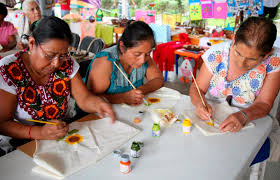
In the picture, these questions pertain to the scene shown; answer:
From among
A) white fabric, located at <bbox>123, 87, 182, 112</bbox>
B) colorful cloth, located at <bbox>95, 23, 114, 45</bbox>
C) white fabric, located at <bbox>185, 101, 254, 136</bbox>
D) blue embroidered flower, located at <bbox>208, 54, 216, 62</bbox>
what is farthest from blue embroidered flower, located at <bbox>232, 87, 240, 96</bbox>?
colorful cloth, located at <bbox>95, 23, 114, 45</bbox>

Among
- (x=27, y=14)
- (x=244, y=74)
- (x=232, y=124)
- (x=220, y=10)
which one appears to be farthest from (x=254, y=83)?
(x=27, y=14)

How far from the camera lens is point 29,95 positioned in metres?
1.24

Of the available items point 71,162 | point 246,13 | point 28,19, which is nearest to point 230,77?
point 71,162

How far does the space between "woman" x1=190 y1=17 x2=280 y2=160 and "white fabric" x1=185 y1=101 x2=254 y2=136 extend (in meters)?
0.03

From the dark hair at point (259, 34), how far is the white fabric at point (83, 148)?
0.80m

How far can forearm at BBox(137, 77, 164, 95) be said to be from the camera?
5.48ft

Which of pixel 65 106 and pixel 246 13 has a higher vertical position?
pixel 246 13

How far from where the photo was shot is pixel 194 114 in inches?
54.6

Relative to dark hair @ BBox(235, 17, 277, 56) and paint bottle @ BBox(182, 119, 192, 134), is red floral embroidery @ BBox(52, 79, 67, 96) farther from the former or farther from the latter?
dark hair @ BBox(235, 17, 277, 56)

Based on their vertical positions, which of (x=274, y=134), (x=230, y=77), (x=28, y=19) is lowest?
(x=274, y=134)

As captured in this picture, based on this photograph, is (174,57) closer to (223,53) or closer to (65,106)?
(223,53)

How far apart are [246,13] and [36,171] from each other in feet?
13.8

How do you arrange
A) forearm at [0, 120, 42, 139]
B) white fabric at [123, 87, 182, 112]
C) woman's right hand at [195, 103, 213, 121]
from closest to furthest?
forearm at [0, 120, 42, 139] < woman's right hand at [195, 103, 213, 121] < white fabric at [123, 87, 182, 112]

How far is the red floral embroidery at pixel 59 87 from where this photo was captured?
1.34m
